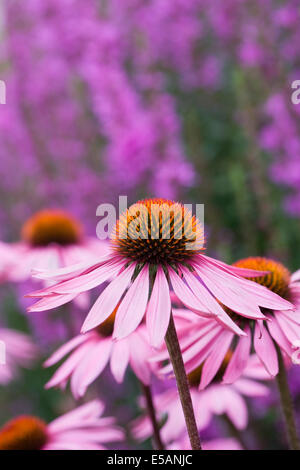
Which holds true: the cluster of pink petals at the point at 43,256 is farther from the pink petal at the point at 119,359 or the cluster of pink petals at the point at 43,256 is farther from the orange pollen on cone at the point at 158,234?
the orange pollen on cone at the point at 158,234

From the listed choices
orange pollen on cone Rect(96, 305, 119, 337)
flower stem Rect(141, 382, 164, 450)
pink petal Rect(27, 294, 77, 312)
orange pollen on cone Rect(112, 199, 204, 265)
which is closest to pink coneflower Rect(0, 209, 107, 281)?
orange pollen on cone Rect(96, 305, 119, 337)

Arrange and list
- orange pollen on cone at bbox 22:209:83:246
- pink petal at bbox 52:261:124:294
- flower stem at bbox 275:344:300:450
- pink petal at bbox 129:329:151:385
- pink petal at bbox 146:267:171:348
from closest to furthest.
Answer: pink petal at bbox 146:267:171:348, pink petal at bbox 52:261:124:294, flower stem at bbox 275:344:300:450, pink petal at bbox 129:329:151:385, orange pollen on cone at bbox 22:209:83:246

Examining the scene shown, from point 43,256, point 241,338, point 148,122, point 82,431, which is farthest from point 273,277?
point 148,122

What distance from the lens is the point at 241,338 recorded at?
3.02 feet

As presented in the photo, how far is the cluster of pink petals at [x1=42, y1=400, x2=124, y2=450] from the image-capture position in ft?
3.63

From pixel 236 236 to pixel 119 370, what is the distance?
7.39 feet

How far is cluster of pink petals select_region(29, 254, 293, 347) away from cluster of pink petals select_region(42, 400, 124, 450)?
394mm

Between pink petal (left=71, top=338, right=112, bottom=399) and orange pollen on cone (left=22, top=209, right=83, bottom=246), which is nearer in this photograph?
pink petal (left=71, top=338, right=112, bottom=399)

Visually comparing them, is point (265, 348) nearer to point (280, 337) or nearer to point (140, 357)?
point (280, 337)

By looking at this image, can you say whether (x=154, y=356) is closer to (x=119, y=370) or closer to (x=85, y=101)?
(x=119, y=370)

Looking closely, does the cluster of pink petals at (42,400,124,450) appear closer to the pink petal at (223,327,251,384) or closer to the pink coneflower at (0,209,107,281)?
the pink petal at (223,327,251,384)

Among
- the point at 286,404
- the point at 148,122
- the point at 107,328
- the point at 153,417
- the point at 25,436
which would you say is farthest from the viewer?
the point at 148,122

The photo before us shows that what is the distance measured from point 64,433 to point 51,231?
1152 millimetres

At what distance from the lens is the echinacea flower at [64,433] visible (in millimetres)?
1123
